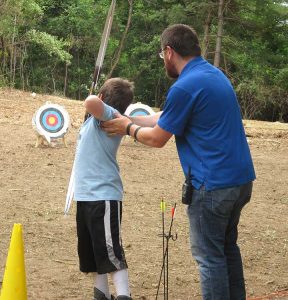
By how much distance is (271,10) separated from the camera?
2331 cm

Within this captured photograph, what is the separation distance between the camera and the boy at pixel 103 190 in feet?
11.8

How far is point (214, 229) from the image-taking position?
315cm

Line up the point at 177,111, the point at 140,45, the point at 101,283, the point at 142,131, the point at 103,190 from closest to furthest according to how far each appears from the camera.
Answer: the point at 177,111
the point at 142,131
the point at 103,190
the point at 101,283
the point at 140,45

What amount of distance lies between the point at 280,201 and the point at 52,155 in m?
3.92

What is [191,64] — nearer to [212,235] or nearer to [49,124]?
[212,235]

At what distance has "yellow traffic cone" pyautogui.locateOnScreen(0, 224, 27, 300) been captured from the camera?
11.5 feet

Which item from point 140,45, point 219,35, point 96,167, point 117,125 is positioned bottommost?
point 96,167

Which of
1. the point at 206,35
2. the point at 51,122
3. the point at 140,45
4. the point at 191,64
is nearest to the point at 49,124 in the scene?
the point at 51,122

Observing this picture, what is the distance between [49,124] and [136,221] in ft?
16.5

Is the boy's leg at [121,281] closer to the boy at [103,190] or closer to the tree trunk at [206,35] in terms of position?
the boy at [103,190]

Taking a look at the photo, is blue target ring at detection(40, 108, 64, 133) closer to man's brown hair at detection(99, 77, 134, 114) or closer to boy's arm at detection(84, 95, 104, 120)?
man's brown hair at detection(99, 77, 134, 114)

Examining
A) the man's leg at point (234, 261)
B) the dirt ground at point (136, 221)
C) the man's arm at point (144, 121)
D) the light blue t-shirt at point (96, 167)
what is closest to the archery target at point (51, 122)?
the dirt ground at point (136, 221)

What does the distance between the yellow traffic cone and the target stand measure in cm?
746

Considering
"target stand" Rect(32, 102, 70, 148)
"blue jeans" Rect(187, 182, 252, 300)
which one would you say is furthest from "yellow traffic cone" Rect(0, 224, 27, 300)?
"target stand" Rect(32, 102, 70, 148)
